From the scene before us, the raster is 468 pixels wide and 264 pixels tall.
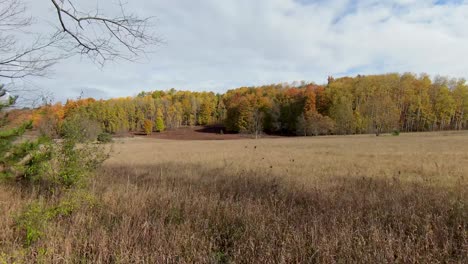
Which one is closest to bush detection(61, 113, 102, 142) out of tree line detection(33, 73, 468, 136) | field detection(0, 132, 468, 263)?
field detection(0, 132, 468, 263)

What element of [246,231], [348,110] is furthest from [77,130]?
[348,110]

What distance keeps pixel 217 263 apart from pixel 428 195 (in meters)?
4.96

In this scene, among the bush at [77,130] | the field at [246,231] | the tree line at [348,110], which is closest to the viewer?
the field at [246,231]

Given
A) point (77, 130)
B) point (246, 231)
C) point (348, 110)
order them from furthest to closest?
point (348, 110), point (77, 130), point (246, 231)

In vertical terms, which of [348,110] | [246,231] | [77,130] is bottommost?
[246,231]

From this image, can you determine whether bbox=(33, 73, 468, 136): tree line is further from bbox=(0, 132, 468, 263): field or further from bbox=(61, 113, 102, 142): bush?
bbox=(0, 132, 468, 263): field

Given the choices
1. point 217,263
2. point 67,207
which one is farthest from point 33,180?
point 217,263

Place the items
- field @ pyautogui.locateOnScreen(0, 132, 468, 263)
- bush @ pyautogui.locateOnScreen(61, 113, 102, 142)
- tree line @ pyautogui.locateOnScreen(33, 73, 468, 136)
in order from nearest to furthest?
1. field @ pyautogui.locateOnScreen(0, 132, 468, 263)
2. bush @ pyautogui.locateOnScreen(61, 113, 102, 142)
3. tree line @ pyautogui.locateOnScreen(33, 73, 468, 136)

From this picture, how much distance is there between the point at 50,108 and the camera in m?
6.55

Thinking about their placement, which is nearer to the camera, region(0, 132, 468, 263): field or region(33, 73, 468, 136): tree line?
region(0, 132, 468, 263): field

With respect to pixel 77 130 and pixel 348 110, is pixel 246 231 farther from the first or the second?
pixel 348 110

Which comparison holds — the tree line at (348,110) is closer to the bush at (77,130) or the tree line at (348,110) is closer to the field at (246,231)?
the bush at (77,130)

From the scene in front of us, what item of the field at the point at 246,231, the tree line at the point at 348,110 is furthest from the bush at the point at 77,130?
the tree line at the point at 348,110

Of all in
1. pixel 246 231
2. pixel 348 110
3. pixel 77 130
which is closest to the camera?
pixel 246 231
